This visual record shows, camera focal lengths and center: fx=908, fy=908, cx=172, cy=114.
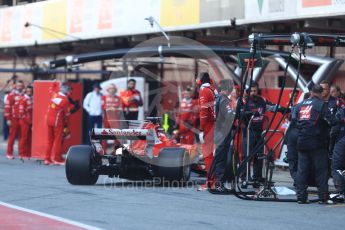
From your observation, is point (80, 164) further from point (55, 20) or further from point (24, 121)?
point (55, 20)

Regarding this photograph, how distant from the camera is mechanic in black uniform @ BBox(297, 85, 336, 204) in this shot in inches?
504

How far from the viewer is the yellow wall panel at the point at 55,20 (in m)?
29.6

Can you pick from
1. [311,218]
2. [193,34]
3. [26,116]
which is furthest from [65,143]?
[311,218]

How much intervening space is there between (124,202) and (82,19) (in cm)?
1663

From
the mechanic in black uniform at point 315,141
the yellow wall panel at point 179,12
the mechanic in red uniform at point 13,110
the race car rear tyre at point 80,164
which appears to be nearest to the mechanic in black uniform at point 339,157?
the mechanic in black uniform at point 315,141

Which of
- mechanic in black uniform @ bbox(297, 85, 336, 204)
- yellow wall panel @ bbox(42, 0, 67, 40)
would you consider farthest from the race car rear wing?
yellow wall panel @ bbox(42, 0, 67, 40)

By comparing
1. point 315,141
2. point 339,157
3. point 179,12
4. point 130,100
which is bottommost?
point 339,157

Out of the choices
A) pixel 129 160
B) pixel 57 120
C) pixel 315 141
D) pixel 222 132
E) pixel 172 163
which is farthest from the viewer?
pixel 57 120

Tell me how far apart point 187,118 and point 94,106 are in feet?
8.05

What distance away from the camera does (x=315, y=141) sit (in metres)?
12.8

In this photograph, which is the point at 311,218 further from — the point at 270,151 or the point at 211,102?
the point at 211,102

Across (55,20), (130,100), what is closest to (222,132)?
(130,100)

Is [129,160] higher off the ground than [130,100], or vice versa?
[130,100]

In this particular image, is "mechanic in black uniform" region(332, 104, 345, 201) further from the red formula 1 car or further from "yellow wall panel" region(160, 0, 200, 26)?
"yellow wall panel" region(160, 0, 200, 26)
